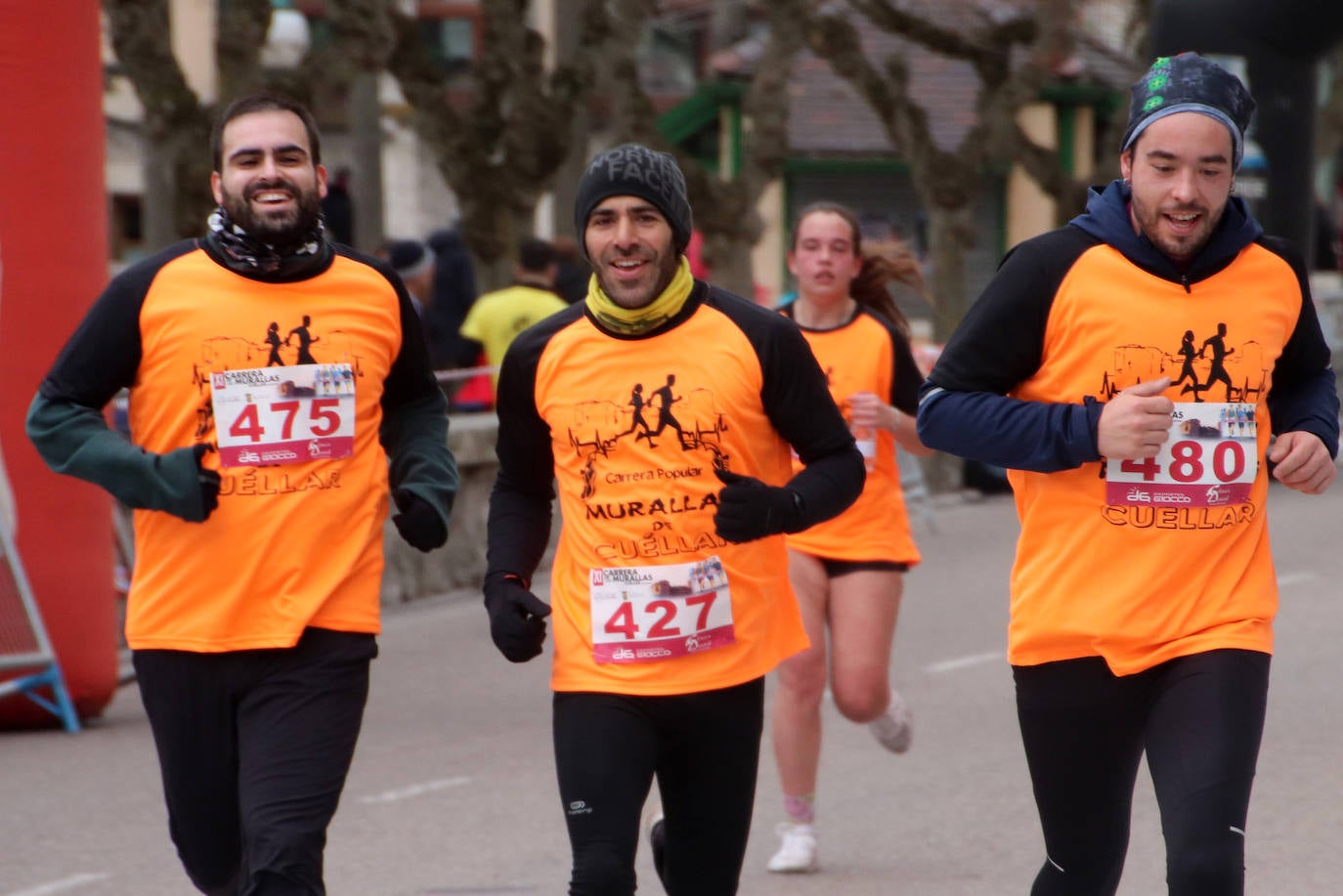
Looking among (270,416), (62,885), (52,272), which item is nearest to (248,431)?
Result: (270,416)

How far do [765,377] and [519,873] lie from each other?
94.8 inches

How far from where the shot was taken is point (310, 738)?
436 cm

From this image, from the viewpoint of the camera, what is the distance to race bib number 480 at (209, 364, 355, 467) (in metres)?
4.50

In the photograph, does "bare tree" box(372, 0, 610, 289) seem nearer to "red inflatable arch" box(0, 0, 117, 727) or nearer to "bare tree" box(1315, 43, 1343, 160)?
"red inflatable arch" box(0, 0, 117, 727)

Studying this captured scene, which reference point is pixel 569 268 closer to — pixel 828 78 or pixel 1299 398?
pixel 1299 398

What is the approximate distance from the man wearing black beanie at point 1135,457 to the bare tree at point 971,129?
1499 cm

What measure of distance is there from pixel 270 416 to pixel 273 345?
164 mm

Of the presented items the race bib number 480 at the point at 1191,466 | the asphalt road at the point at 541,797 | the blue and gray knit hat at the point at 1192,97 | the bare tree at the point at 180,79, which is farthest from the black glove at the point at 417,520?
the bare tree at the point at 180,79

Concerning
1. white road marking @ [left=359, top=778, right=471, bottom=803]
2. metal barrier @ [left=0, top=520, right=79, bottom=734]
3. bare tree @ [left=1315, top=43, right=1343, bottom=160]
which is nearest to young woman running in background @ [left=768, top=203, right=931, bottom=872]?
white road marking @ [left=359, top=778, right=471, bottom=803]

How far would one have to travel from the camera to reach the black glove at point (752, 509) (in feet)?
14.3

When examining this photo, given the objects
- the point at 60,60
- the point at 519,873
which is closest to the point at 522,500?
the point at 519,873

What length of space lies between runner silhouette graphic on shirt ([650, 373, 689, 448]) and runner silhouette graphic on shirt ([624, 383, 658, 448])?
1cm

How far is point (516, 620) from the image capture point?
14.5ft

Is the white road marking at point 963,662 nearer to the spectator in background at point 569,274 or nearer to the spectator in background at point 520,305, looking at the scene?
the spectator in background at point 520,305
